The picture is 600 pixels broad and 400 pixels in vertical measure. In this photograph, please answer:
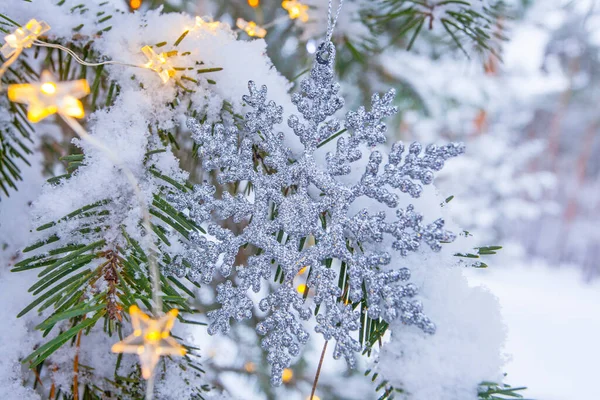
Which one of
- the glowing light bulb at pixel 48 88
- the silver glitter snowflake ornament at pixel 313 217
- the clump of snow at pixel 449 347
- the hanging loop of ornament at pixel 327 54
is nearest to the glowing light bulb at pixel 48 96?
the glowing light bulb at pixel 48 88

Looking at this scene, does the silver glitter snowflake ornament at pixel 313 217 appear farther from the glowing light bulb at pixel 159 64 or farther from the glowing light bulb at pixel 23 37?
the glowing light bulb at pixel 23 37

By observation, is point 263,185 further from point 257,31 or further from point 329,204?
point 257,31

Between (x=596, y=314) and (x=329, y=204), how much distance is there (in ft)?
13.9

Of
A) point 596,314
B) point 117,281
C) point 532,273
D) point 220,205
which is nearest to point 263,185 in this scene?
point 220,205

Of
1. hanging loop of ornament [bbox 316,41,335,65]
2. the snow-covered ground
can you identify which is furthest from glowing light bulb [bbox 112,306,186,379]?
the snow-covered ground

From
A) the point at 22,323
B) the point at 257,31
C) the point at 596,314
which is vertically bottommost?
the point at 22,323

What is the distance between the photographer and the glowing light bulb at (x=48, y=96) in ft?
1.34

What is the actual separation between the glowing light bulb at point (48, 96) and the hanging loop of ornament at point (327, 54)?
253mm

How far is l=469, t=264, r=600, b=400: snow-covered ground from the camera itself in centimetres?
284

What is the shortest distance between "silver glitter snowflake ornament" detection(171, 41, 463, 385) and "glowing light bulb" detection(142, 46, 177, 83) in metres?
0.07

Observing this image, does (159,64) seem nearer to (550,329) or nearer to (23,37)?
(23,37)

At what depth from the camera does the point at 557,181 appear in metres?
4.81

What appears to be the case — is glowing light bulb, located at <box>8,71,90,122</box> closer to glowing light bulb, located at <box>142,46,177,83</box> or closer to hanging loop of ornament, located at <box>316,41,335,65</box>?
glowing light bulb, located at <box>142,46,177,83</box>

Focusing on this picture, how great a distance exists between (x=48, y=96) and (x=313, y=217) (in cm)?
28
